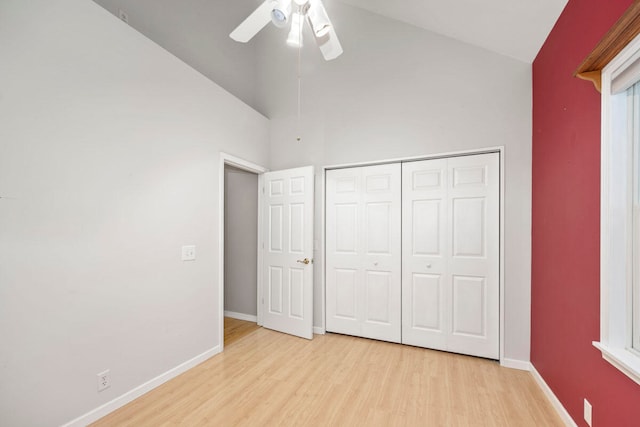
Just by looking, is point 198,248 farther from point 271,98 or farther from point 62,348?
point 271,98

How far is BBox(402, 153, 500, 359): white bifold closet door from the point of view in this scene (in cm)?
260

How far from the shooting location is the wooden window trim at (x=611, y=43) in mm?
1032

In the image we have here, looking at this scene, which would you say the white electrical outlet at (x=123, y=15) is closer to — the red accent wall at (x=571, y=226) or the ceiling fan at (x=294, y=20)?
the ceiling fan at (x=294, y=20)

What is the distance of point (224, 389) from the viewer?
2.15 metres

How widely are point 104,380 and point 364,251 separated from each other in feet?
8.20

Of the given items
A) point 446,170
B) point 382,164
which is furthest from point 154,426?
point 446,170

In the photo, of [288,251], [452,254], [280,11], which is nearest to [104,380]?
[288,251]

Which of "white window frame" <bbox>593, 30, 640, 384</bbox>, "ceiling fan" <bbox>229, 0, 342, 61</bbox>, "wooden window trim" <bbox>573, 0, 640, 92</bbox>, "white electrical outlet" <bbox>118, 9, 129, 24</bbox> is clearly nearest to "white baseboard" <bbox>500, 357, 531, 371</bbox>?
"white window frame" <bbox>593, 30, 640, 384</bbox>

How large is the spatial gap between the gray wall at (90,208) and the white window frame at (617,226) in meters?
2.88

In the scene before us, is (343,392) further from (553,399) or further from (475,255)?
(475,255)

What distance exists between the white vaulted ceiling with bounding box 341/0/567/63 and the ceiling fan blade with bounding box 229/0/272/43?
1.65 m

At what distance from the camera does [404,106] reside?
2938mm

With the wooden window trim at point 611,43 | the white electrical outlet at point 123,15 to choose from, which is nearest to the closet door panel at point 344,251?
the wooden window trim at point 611,43

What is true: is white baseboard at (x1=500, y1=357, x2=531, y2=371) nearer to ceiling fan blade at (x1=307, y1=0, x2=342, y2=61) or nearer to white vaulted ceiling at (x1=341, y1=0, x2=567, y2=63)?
white vaulted ceiling at (x1=341, y1=0, x2=567, y2=63)
